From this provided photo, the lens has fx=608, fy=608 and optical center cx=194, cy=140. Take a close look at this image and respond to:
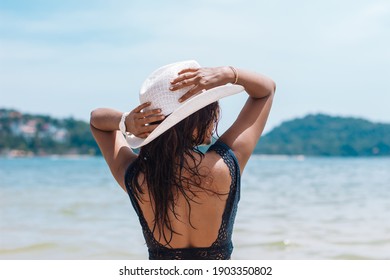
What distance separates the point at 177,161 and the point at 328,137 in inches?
1974

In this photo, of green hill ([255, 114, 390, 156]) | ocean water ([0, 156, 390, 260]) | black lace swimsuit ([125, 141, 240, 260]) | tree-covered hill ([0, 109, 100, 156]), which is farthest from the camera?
tree-covered hill ([0, 109, 100, 156])

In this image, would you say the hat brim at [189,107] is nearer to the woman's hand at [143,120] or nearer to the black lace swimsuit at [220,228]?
the woman's hand at [143,120]

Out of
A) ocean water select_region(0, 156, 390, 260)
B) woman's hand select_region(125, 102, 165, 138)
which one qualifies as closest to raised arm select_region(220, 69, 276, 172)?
woman's hand select_region(125, 102, 165, 138)

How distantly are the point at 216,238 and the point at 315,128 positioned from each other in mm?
48802

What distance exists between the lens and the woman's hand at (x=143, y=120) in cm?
182

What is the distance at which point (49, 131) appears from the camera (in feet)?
200

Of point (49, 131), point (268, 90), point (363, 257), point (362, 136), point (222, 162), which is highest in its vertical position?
point (49, 131)

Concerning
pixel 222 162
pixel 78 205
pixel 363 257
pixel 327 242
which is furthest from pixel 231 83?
pixel 78 205

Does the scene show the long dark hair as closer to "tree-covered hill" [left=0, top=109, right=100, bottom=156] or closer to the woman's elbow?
the woman's elbow

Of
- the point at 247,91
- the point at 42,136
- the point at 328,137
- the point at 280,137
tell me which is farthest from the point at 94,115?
the point at 42,136

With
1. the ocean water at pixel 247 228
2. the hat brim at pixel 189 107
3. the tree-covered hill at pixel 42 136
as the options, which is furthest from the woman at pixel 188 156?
the tree-covered hill at pixel 42 136

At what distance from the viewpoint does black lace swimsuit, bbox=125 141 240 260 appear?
1.87m

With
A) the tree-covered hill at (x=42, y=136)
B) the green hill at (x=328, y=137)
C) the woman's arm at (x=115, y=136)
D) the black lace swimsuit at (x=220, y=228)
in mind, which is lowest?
the black lace swimsuit at (x=220, y=228)
